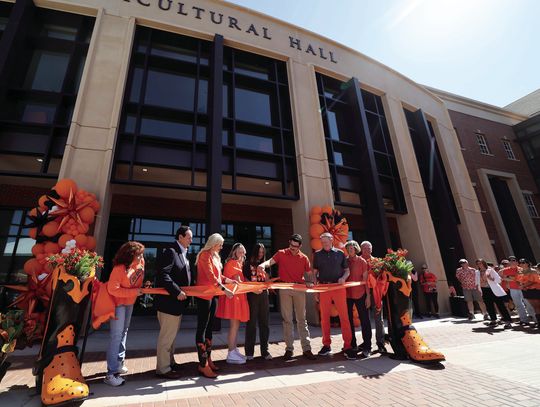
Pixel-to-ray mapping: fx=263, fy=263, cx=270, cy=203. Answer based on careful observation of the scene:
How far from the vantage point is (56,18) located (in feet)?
33.8

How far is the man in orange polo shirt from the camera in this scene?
4.98 metres

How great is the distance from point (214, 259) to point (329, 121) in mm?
10611

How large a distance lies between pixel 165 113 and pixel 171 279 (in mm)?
7828

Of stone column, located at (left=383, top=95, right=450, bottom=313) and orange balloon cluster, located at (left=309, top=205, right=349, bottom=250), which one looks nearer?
orange balloon cluster, located at (left=309, top=205, right=349, bottom=250)

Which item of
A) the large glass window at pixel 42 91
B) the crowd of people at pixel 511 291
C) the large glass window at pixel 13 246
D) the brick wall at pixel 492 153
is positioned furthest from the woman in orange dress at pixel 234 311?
the brick wall at pixel 492 153

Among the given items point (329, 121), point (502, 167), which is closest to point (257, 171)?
point (329, 121)

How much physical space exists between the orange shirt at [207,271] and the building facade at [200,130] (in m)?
4.07

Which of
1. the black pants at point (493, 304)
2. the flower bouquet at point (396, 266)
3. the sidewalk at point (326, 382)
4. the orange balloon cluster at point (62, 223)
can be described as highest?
the orange balloon cluster at point (62, 223)

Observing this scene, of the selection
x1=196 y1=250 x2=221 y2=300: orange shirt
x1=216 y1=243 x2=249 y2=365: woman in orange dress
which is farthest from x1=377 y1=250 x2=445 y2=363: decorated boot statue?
x1=196 y1=250 x2=221 y2=300: orange shirt

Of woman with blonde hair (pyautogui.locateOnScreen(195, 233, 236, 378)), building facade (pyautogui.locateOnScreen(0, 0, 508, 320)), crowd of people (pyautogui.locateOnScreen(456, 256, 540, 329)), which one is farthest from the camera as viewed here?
building facade (pyautogui.locateOnScreen(0, 0, 508, 320))

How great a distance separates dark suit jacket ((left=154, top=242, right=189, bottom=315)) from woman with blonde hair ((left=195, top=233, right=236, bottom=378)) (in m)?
0.28

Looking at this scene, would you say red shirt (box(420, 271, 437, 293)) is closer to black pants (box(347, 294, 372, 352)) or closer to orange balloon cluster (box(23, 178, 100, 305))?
black pants (box(347, 294, 372, 352))

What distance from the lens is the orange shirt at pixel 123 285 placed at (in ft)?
12.5

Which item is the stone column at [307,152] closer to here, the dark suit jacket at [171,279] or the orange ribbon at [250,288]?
the orange ribbon at [250,288]
